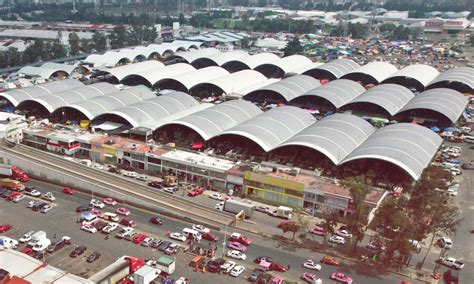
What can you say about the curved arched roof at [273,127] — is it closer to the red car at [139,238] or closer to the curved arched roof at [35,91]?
the red car at [139,238]

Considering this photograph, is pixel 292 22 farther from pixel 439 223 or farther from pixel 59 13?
pixel 439 223

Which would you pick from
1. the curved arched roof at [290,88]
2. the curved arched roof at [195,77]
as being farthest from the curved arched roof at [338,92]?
the curved arched roof at [195,77]

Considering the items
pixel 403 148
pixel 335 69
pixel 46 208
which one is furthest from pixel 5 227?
pixel 335 69

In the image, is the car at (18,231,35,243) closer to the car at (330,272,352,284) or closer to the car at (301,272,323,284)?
the car at (301,272,323,284)

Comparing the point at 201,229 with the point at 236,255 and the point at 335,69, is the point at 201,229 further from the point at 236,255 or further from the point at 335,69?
the point at 335,69

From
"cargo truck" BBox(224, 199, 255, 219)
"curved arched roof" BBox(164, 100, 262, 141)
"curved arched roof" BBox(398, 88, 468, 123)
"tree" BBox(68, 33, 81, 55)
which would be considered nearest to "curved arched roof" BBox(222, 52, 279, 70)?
"tree" BBox(68, 33, 81, 55)

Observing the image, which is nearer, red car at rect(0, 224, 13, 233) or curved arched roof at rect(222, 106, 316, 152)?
red car at rect(0, 224, 13, 233)
